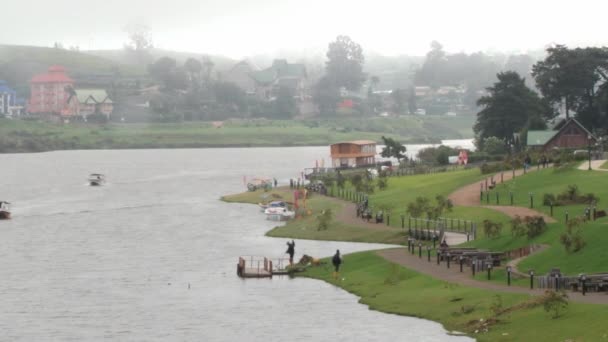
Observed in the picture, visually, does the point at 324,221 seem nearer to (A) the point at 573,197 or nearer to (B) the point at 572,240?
(A) the point at 573,197

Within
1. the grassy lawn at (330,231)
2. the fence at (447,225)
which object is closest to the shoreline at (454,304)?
the fence at (447,225)

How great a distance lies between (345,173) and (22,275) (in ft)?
279

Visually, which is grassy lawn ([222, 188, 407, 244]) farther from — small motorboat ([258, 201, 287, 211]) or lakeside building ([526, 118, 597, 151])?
lakeside building ([526, 118, 597, 151])

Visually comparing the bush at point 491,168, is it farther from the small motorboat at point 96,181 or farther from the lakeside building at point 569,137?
the small motorboat at point 96,181

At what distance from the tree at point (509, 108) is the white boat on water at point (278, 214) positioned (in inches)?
2142

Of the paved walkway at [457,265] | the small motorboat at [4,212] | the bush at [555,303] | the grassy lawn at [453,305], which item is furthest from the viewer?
the small motorboat at [4,212]

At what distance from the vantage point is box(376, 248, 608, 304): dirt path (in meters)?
49.2

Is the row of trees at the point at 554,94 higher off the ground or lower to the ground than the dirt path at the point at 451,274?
higher

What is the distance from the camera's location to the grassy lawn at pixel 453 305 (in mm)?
45219

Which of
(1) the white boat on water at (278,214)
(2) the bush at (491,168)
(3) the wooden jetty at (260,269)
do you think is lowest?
(3) the wooden jetty at (260,269)

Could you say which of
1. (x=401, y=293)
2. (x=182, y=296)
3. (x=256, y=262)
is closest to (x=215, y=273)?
(x=256, y=262)

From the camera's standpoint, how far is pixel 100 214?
11600cm

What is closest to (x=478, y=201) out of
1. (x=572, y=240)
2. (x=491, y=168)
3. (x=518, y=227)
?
(x=491, y=168)

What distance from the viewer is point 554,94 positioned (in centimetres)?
15862
